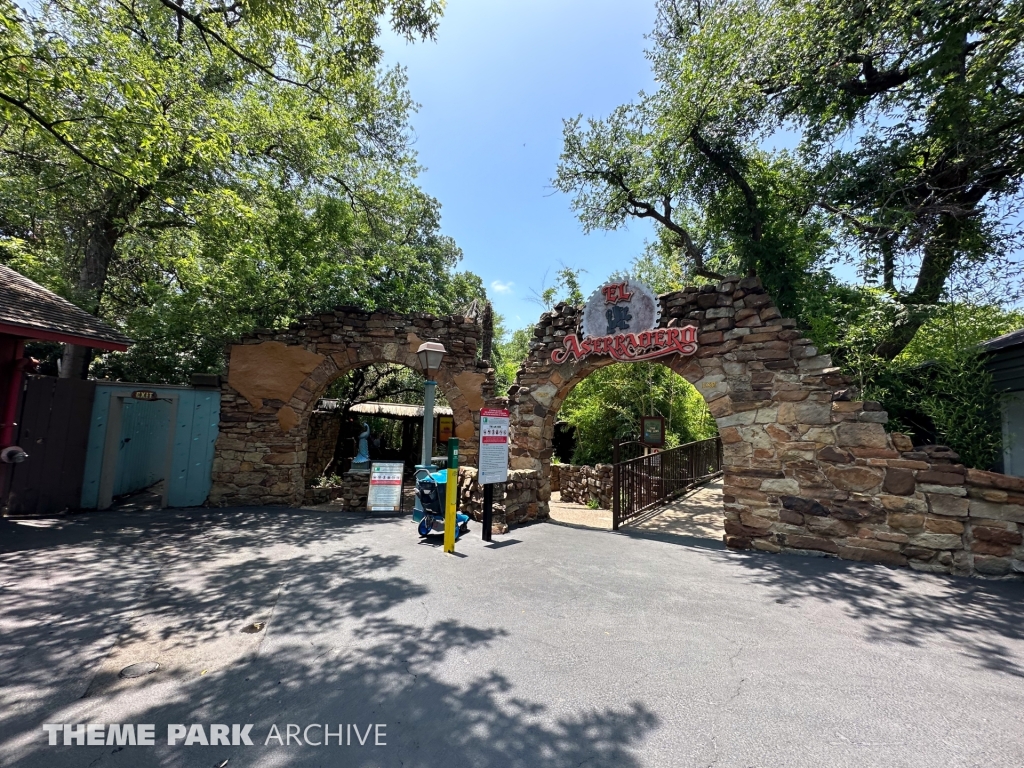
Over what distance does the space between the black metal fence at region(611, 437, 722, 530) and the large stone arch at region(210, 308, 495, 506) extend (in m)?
2.97

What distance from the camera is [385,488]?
7527 mm

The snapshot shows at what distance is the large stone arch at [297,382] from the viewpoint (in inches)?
316

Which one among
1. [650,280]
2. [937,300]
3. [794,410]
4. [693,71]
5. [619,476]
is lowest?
[619,476]

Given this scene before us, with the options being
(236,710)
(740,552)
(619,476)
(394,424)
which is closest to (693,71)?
(619,476)

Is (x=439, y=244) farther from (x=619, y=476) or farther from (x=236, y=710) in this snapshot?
(x=236, y=710)

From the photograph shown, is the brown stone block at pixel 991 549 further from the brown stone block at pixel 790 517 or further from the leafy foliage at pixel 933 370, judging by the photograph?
the brown stone block at pixel 790 517

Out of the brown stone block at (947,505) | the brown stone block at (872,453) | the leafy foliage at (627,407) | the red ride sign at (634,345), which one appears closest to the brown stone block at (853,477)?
the brown stone block at (872,453)

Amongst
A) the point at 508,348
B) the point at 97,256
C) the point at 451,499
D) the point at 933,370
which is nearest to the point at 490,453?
the point at 451,499

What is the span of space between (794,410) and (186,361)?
1236 cm

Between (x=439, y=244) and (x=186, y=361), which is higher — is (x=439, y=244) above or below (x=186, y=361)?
above

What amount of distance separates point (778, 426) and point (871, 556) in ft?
5.53

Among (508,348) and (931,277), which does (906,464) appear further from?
(508,348)

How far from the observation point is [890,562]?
4.66 meters

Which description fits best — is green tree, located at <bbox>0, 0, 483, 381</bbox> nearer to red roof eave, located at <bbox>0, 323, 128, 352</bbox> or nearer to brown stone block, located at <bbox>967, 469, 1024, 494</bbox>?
red roof eave, located at <bbox>0, 323, 128, 352</bbox>
